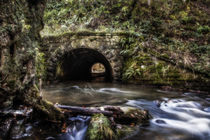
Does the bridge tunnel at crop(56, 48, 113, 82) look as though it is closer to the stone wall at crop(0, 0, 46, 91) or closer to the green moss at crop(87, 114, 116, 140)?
the stone wall at crop(0, 0, 46, 91)

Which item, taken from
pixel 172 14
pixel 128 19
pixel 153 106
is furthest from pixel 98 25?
pixel 153 106

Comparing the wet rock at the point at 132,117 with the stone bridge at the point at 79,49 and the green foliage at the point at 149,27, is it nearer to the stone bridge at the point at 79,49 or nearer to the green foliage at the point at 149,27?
the green foliage at the point at 149,27

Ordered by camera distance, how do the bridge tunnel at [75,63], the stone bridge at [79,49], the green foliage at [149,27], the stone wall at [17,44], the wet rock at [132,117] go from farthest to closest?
the bridge tunnel at [75,63]
the stone bridge at [79,49]
the green foliage at [149,27]
the wet rock at [132,117]
the stone wall at [17,44]

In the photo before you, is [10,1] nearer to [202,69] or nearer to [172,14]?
[202,69]

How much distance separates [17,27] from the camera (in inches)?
85.7

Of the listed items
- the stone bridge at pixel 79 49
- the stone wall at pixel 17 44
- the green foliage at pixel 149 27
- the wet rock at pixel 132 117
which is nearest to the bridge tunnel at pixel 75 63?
the stone bridge at pixel 79 49

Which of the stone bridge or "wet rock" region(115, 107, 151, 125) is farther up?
the stone bridge

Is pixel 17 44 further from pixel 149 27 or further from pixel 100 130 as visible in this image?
pixel 149 27

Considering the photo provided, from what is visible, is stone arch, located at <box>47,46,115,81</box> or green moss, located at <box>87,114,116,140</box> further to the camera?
stone arch, located at <box>47,46,115,81</box>

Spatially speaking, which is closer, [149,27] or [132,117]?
[132,117]

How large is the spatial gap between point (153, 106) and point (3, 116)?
12.1ft

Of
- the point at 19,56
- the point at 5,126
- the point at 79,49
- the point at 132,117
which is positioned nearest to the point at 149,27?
the point at 79,49

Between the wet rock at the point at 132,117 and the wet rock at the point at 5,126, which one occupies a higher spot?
the wet rock at the point at 5,126

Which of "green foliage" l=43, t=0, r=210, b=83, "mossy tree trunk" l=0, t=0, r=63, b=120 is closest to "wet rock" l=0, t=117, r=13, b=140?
"mossy tree trunk" l=0, t=0, r=63, b=120
